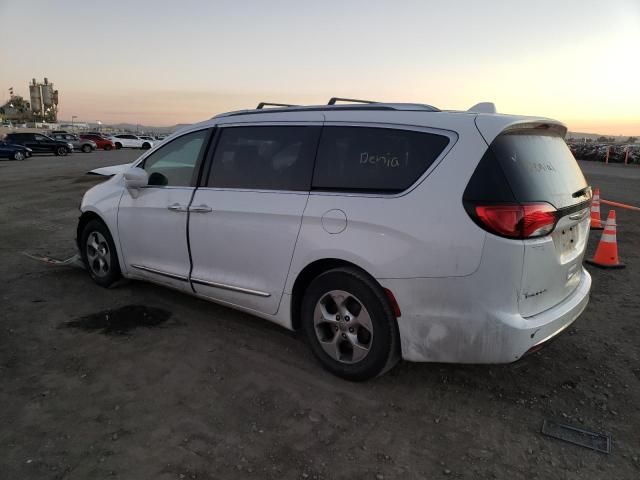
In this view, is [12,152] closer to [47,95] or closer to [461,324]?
[461,324]

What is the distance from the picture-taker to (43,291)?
16.7 feet

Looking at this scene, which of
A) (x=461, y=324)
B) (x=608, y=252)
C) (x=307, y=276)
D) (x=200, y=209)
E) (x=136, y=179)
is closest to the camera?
(x=461, y=324)

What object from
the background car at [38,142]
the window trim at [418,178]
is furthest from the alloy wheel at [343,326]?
the background car at [38,142]

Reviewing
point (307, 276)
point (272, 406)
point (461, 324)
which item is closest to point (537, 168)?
A: point (461, 324)

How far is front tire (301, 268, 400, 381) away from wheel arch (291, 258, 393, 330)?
49mm

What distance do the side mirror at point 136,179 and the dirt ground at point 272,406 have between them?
1171 mm

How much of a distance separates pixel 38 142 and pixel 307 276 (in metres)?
39.7

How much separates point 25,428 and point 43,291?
268 cm

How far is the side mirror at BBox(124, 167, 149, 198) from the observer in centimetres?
446

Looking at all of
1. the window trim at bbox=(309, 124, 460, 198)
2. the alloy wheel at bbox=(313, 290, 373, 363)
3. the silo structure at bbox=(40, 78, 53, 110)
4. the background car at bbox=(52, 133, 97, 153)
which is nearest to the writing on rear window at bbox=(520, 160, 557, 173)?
the window trim at bbox=(309, 124, 460, 198)

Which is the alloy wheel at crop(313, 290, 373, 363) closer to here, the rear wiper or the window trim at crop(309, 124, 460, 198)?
the window trim at crop(309, 124, 460, 198)

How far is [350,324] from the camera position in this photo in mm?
3213

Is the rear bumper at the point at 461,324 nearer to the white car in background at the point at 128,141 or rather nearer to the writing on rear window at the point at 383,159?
the writing on rear window at the point at 383,159

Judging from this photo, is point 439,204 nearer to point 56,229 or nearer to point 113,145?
point 56,229
